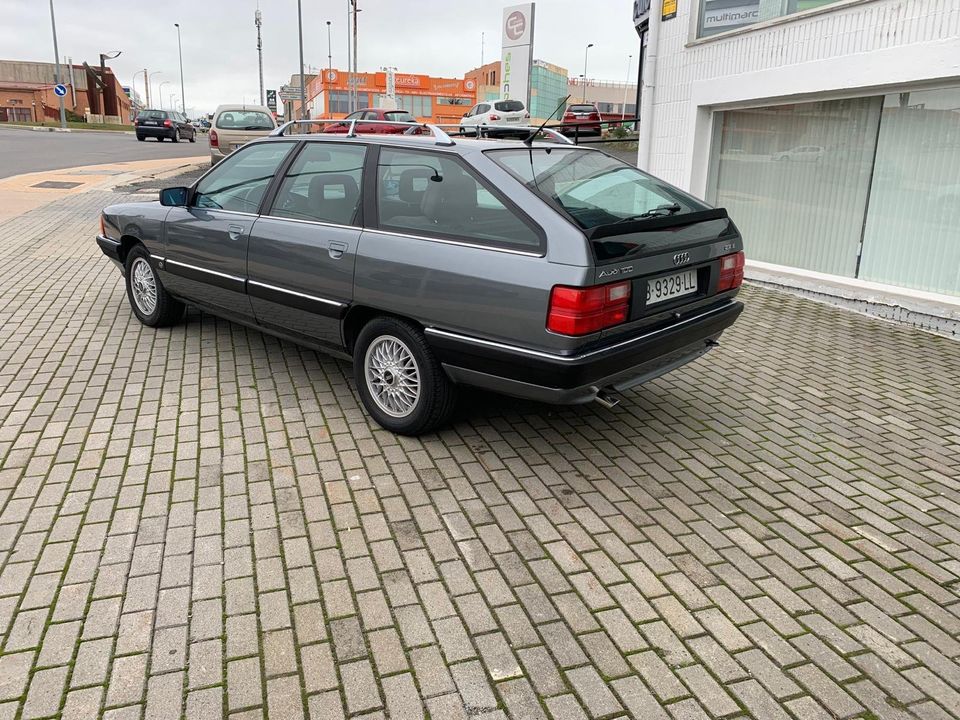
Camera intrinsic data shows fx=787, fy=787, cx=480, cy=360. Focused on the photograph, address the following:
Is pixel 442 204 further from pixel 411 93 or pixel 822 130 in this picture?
pixel 411 93

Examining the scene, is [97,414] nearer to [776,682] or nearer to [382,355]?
[382,355]

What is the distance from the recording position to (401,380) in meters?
4.35

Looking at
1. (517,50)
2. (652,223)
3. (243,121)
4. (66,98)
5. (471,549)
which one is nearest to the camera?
(471,549)

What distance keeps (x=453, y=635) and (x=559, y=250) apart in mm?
1756

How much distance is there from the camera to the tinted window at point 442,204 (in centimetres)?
385

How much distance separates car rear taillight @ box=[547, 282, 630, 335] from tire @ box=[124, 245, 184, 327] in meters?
3.69

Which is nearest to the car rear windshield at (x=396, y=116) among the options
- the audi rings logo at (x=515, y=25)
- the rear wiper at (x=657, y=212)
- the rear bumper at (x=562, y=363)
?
the audi rings logo at (x=515, y=25)

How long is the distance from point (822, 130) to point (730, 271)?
14.4 feet

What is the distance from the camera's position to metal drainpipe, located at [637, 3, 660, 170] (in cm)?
996

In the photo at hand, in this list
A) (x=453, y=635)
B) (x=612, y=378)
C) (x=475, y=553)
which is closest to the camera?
(x=453, y=635)

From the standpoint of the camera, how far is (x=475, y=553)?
3275 millimetres

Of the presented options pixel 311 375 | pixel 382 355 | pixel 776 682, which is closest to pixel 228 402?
pixel 311 375

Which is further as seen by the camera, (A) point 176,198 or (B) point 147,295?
A: (B) point 147,295

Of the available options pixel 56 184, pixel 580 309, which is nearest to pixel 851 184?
pixel 580 309
